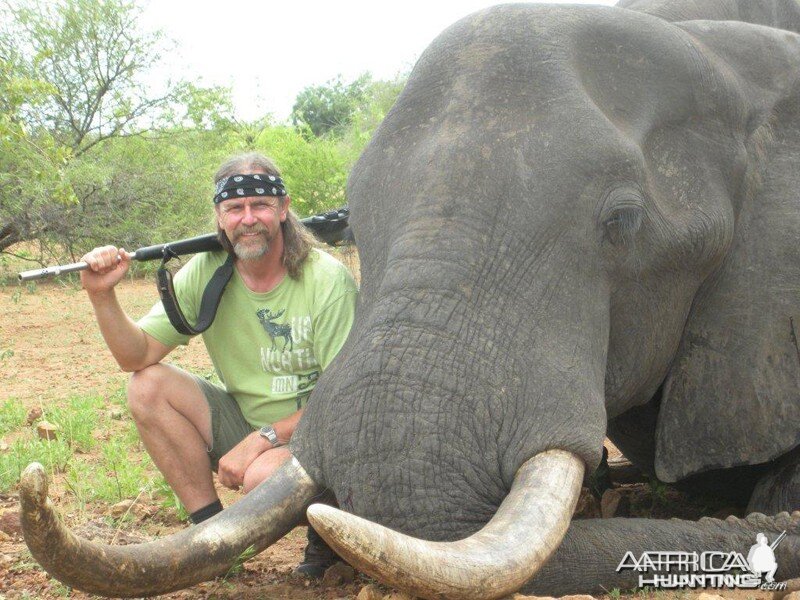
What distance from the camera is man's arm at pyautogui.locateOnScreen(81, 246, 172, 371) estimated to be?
4.43 m

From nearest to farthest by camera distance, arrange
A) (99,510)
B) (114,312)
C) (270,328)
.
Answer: (114,312) → (270,328) → (99,510)

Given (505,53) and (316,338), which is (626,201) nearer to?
(505,53)

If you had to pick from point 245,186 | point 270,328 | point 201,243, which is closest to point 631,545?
point 270,328

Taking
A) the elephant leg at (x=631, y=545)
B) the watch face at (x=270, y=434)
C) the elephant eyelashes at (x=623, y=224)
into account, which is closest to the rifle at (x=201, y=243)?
the watch face at (x=270, y=434)

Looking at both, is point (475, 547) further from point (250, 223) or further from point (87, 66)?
point (87, 66)

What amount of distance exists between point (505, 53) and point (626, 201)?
0.69m

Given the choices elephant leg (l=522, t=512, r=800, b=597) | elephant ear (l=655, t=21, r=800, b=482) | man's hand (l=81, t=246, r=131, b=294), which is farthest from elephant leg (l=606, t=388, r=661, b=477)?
man's hand (l=81, t=246, r=131, b=294)

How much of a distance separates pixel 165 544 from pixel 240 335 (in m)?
1.75

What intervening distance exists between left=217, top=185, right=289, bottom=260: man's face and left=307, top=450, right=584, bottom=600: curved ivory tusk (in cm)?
206

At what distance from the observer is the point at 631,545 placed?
3434 millimetres

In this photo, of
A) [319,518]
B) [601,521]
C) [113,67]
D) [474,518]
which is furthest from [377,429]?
[113,67]

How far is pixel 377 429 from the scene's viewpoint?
304cm

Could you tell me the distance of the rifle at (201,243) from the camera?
449 centimetres

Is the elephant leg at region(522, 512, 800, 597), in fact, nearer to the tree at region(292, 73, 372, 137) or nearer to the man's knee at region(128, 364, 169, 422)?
the man's knee at region(128, 364, 169, 422)
